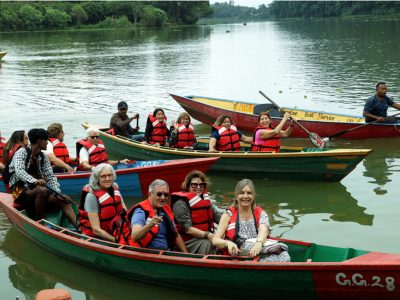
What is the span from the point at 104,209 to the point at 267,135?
13.4ft

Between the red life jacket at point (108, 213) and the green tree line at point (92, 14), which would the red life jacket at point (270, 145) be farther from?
the green tree line at point (92, 14)

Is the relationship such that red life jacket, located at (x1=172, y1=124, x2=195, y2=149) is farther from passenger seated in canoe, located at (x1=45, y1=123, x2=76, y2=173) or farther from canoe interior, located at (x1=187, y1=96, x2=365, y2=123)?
canoe interior, located at (x1=187, y1=96, x2=365, y2=123)

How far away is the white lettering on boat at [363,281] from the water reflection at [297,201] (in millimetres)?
2991

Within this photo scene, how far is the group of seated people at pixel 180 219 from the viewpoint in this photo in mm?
6078

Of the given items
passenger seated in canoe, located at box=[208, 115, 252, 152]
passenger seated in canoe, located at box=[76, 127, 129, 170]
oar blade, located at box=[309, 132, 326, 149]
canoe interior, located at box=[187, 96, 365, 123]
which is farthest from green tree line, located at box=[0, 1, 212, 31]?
passenger seated in canoe, located at box=[76, 127, 129, 170]

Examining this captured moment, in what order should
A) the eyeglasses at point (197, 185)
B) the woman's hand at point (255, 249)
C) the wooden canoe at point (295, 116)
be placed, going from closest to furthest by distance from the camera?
1. the woman's hand at point (255, 249)
2. the eyeglasses at point (197, 185)
3. the wooden canoe at point (295, 116)

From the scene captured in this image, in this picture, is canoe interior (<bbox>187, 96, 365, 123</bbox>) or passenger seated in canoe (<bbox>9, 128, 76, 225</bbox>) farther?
canoe interior (<bbox>187, 96, 365, 123</bbox>)

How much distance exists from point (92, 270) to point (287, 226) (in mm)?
2946

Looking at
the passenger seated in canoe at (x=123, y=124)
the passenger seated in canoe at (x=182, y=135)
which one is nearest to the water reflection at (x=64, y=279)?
the passenger seated in canoe at (x=182, y=135)

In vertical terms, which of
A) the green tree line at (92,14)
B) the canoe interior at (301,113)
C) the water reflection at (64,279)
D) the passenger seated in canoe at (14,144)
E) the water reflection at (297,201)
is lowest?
the water reflection at (64,279)

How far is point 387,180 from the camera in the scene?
10969 millimetres

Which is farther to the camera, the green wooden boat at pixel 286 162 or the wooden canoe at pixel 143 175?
the green wooden boat at pixel 286 162

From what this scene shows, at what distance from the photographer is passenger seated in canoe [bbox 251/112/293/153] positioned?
1025 centimetres

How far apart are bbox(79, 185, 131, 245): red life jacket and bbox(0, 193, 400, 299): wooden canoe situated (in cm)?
14
